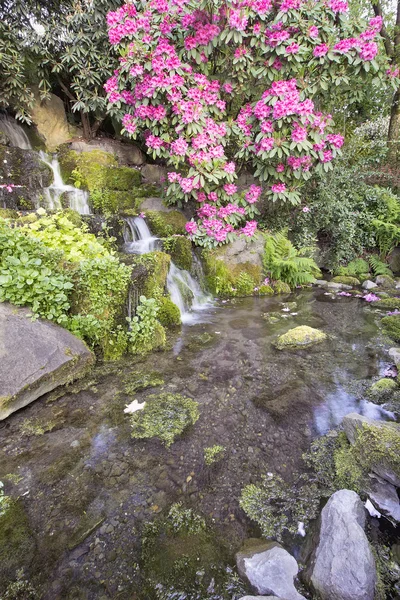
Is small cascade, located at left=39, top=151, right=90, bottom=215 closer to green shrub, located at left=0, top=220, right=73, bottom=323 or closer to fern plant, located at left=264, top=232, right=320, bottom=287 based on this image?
green shrub, located at left=0, top=220, right=73, bottom=323

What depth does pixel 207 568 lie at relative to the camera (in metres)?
1.92

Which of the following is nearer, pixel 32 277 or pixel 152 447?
pixel 152 447

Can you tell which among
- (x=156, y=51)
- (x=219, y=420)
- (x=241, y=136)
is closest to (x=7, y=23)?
(x=156, y=51)

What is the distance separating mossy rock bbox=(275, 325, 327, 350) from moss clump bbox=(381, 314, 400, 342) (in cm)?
118

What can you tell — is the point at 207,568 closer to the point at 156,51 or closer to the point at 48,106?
the point at 156,51

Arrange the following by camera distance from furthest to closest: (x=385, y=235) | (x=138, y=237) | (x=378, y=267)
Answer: (x=385, y=235) → (x=378, y=267) → (x=138, y=237)

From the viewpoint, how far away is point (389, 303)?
686 cm

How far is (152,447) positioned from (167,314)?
9.42 feet

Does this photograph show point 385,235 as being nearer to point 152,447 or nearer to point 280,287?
point 280,287

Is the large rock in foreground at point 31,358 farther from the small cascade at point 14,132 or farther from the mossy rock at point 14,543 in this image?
the small cascade at point 14,132

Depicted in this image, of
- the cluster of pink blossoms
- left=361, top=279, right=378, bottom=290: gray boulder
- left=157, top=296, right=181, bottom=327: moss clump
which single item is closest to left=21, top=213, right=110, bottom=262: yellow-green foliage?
left=157, top=296, right=181, bottom=327: moss clump

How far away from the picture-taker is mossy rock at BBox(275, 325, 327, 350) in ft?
16.0

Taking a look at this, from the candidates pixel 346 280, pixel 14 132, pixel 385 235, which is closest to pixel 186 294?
pixel 346 280

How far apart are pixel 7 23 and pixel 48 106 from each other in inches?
94.7
